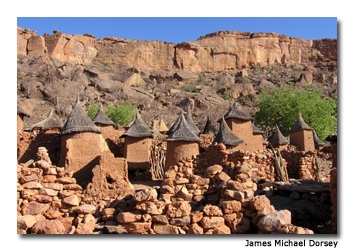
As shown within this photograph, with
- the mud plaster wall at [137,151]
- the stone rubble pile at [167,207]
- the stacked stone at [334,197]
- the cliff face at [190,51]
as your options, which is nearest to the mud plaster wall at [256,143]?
the mud plaster wall at [137,151]

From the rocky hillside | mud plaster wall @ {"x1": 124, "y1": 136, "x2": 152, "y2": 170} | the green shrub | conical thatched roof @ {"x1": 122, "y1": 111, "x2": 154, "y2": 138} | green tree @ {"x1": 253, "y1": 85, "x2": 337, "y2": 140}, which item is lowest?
mud plaster wall @ {"x1": 124, "y1": 136, "x2": 152, "y2": 170}

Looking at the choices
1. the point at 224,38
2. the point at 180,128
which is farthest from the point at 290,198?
the point at 224,38

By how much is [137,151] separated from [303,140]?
1026cm

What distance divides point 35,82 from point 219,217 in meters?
49.0

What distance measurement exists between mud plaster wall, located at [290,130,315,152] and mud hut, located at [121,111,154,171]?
31.9 ft

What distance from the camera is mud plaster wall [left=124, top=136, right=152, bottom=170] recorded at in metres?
17.5

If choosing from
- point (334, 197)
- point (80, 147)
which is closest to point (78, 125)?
point (80, 147)

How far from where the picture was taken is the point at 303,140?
23.3 metres

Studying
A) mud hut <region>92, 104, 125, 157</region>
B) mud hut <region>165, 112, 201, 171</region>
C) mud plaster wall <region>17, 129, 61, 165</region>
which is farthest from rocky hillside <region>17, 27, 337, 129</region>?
mud hut <region>165, 112, 201, 171</region>

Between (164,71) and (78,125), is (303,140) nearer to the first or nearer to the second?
(78,125)

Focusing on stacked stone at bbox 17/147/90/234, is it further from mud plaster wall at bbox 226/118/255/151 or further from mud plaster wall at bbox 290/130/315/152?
mud plaster wall at bbox 290/130/315/152

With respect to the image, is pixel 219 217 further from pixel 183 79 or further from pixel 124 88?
pixel 183 79

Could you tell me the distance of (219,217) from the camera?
7.95 meters

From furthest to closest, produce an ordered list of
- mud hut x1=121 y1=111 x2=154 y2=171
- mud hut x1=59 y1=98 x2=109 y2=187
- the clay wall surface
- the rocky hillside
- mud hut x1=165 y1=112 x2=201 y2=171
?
1. the rocky hillside
2. the clay wall surface
3. mud hut x1=121 y1=111 x2=154 y2=171
4. mud hut x1=165 y1=112 x2=201 y2=171
5. mud hut x1=59 y1=98 x2=109 y2=187
